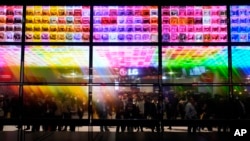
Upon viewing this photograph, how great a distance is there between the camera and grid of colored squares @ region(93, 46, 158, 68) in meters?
13.3

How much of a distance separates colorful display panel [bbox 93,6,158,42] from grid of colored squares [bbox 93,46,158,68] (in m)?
0.26

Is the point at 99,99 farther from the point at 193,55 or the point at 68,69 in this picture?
the point at 193,55

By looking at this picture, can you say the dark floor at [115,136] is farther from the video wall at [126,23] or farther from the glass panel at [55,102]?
the video wall at [126,23]

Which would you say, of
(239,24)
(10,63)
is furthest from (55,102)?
(239,24)

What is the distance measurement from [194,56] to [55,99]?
4.83 meters

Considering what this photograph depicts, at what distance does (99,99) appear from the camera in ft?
44.3

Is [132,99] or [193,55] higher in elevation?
[193,55]

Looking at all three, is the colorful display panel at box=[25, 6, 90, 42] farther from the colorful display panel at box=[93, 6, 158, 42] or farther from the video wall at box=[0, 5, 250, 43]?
the colorful display panel at box=[93, 6, 158, 42]

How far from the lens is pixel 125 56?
13359 mm

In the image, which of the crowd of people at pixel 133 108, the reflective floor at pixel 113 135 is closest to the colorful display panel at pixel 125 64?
the crowd of people at pixel 133 108

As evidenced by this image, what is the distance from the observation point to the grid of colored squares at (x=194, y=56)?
13.2 meters
